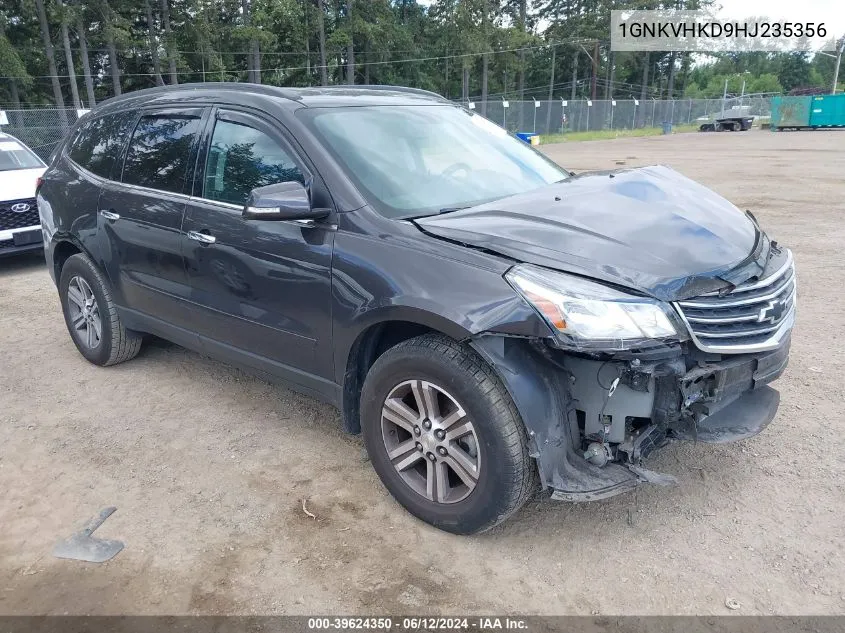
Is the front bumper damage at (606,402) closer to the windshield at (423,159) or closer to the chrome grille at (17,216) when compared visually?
the windshield at (423,159)

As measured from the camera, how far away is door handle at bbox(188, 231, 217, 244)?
140 inches

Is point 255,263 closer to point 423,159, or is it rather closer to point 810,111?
point 423,159

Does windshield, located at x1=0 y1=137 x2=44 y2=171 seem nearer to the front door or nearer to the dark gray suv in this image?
the dark gray suv

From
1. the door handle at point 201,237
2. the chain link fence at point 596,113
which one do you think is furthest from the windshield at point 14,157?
the chain link fence at point 596,113

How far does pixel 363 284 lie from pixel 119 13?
51.4m

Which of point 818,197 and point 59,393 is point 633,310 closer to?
point 59,393

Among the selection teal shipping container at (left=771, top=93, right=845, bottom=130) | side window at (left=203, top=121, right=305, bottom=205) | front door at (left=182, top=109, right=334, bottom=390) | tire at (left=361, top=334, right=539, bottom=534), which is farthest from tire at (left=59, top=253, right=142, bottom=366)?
teal shipping container at (left=771, top=93, right=845, bottom=130)

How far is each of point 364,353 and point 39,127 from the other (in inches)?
826

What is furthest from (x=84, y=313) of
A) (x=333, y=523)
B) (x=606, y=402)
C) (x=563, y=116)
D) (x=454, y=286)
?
(x=563, y=116)

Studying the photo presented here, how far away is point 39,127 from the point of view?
19875 mm

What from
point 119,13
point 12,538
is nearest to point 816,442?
point 12,538

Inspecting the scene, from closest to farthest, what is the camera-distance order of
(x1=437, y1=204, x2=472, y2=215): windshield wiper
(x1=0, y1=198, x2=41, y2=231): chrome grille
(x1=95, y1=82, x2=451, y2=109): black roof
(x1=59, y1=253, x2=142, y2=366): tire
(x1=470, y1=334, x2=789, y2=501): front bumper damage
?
(x1=470, y1=334, x2=789, y2=501): front bumper damage → (x1=437, y1=204, x2=472, y2=215): windshield wiper → (x1=95, y1=82, x2=451, y2=109): black roof → (x1=59, y1=253, x2=142, y2=366): tire → (x1=0, y1=198, x2=41, y2=231): chrome grille

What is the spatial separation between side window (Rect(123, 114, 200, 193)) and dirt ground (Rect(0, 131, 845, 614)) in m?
1.43

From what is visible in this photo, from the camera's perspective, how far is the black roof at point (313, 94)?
3543 millimetres
